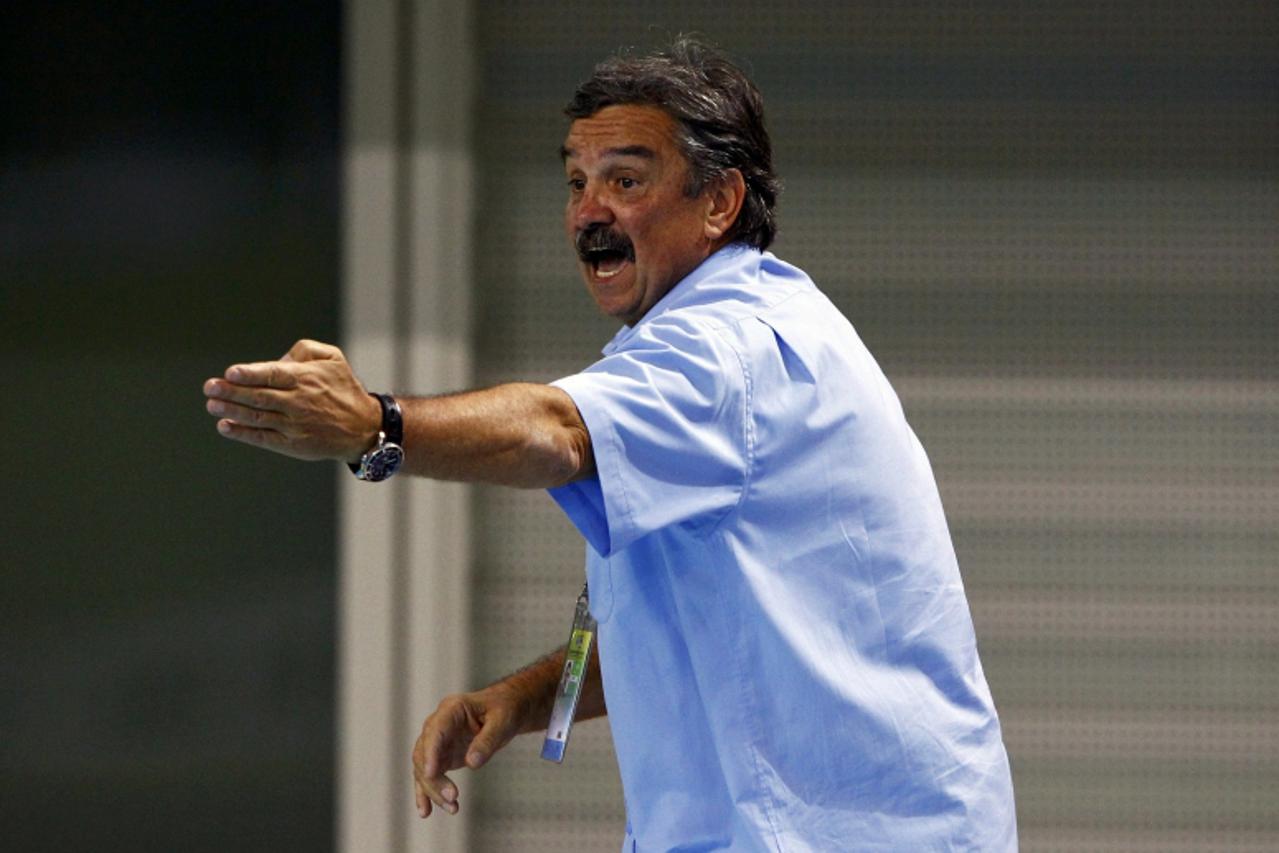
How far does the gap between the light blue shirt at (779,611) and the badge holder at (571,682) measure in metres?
0.14

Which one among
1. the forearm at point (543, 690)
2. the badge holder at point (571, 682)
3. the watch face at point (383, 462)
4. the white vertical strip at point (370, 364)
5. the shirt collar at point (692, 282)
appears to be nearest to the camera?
the watch face at point (383, 462)

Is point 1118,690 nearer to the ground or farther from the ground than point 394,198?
nearer to the ground

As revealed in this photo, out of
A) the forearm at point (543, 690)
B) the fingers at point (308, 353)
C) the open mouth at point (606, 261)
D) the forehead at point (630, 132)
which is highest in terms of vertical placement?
the forehead at point (630, 132)

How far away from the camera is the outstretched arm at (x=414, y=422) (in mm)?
1476

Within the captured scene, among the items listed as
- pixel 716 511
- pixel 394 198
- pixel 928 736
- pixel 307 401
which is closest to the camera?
pixel 307 401

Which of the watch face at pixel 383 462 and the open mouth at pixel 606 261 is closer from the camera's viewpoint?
the watch face at pixel 383 462

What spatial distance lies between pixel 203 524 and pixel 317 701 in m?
0.53

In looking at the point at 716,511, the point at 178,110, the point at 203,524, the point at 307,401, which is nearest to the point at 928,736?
the point at 716,511

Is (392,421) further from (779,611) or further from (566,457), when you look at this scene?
(779,611)

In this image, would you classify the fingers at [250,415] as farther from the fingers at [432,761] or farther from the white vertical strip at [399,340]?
the white vertical strip at [399,340]

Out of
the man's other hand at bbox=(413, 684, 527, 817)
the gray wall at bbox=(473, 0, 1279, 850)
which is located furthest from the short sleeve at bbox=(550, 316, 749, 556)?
the gray wall at bbox=(473, 0, 1279, 850)

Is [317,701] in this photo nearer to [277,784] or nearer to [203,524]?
[277,784]

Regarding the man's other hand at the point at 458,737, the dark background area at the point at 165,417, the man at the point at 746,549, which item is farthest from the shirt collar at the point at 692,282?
the dark background area at the point at 165,417

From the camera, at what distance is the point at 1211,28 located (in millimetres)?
4258
